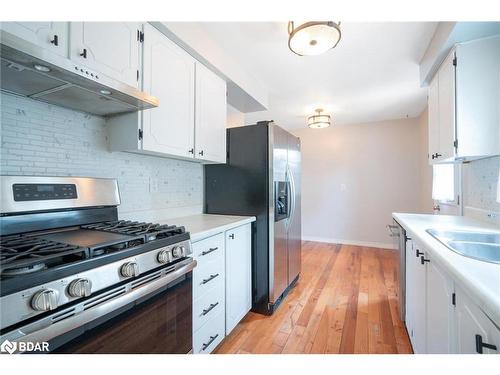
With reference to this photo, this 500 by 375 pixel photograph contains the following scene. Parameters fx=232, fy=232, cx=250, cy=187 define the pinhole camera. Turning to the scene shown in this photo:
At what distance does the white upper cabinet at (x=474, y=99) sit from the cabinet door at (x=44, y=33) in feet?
7.72

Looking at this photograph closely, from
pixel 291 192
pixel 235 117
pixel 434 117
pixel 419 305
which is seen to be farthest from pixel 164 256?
pixel 235 117

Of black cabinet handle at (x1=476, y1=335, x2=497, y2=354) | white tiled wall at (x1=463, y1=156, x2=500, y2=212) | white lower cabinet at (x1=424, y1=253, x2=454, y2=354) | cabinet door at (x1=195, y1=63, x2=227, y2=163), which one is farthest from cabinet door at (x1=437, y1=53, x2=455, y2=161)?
cabinet door at (x1=195, y1=63, x2=227, y2=163)

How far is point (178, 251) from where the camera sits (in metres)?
1.17

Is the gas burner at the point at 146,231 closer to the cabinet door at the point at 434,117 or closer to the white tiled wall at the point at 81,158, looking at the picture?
the white tiled wall at the point at 81,158

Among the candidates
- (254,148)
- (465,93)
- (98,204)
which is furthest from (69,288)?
(465,93)

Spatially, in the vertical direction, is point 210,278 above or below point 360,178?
below

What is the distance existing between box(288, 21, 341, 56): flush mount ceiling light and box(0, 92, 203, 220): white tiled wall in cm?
135

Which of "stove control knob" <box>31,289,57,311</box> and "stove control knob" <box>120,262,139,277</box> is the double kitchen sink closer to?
"stove control knob" <box>120,262,139,277</box>

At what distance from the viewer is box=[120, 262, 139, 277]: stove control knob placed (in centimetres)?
90

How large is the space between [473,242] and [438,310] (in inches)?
20.8

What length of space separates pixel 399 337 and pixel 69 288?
7.12 feet

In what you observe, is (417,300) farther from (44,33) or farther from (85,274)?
(44,33)

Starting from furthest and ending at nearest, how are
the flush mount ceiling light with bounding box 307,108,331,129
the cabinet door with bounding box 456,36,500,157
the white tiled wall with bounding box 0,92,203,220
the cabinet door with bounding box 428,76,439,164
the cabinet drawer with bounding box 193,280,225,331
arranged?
the flush mount ceiling light with bounding box 307,108,331,129 → the cabinet door with bounding box 428,76,439,164 → the cabinet door with bounding box 456,36,500,157 → the cabinet drawer with bounding box 193,280,225,331 → the white tiled wall with bounding box 0,92,203,220

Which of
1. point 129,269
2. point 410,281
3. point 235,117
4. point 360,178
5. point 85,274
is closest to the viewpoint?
point 85,274
